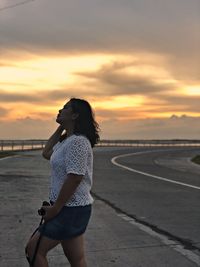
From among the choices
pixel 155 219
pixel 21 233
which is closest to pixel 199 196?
pixel 155 219

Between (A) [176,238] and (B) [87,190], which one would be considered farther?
(A) [176,238]

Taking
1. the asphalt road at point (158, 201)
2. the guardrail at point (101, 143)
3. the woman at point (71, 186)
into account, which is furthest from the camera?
the guardrail at point (101, 143)

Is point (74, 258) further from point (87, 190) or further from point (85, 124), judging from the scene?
point (85, 124)

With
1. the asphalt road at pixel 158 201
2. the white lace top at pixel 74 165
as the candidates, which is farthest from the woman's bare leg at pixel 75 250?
the asphalt road at pixel 158 201

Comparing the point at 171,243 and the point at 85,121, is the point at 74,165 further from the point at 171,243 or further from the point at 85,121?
the point at 171,243

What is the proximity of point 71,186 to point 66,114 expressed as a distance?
2.02 feet

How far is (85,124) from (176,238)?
15.5ft

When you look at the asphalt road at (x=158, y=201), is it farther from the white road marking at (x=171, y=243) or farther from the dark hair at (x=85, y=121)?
the dark hair at (x=85, y=121)

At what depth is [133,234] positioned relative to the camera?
335 inches

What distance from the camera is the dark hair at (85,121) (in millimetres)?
4066

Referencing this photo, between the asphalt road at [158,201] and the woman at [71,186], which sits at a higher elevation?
the woman at [71,186]

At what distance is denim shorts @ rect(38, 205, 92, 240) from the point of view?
13.0 ft

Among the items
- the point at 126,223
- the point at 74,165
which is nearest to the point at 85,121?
the point at 74,165

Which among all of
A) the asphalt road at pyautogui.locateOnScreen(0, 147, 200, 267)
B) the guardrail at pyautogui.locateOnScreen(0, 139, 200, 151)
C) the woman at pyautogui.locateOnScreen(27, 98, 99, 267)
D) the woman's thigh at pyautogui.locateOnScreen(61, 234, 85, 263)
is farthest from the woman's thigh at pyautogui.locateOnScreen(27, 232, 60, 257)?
the guardrail at pyautogui.locateOnScreen(0, 139, 200, 151)
